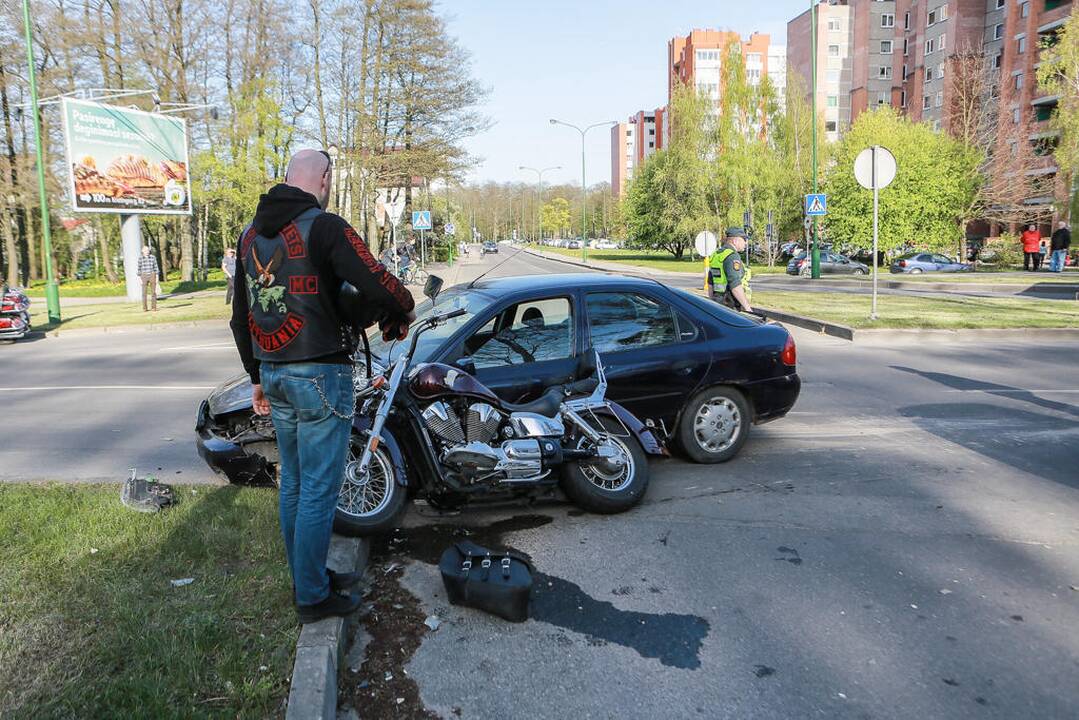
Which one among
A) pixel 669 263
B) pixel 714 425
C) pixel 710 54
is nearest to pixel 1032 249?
pixel 669 263

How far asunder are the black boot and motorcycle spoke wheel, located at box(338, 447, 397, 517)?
3.49ft

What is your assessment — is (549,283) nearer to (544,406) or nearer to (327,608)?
(544,406)

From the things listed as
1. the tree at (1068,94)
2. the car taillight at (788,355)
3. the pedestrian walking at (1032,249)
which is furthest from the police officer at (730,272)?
Result: the tree at (1068,94)

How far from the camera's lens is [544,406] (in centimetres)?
486

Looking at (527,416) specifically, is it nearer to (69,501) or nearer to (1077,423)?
(69,501)

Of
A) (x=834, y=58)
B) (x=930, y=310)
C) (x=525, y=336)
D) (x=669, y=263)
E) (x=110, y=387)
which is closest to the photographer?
(x=525, y=336)

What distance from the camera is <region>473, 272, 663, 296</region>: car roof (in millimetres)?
5906

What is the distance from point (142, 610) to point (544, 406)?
94.4 inches

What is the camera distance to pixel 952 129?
4841cm

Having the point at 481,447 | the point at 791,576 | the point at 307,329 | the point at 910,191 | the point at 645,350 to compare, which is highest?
the point at 910,191

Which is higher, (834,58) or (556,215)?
(834,58)

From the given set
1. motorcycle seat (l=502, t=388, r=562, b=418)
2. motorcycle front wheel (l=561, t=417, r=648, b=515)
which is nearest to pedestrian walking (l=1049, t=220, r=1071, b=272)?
motorcycle front wheel (l=561, t=417, r=648, b=515)

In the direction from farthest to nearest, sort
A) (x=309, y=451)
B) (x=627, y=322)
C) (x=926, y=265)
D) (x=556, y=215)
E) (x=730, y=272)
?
(x=556, y=215), (x=926, y=265), (x=730, y=272), (x=627, y=322), (x=309, y=451)

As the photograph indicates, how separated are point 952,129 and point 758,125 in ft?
39.0
